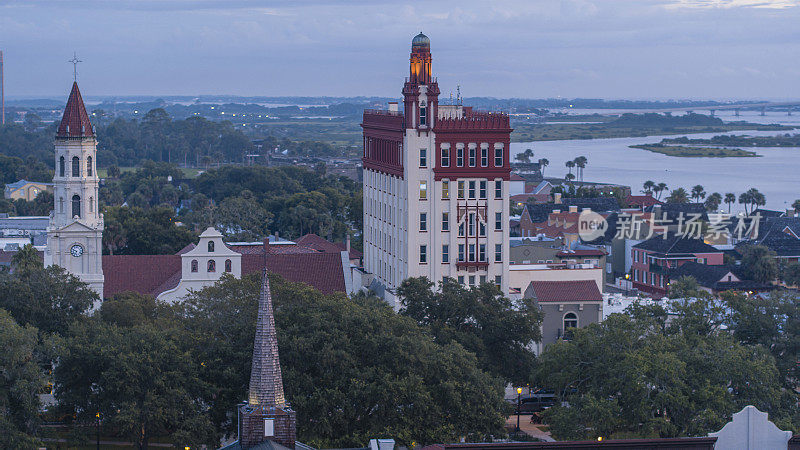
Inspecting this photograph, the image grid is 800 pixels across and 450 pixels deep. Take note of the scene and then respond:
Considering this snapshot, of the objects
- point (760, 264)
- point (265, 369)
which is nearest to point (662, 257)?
point (760, 264)

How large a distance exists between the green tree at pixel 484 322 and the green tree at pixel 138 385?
15402 mm

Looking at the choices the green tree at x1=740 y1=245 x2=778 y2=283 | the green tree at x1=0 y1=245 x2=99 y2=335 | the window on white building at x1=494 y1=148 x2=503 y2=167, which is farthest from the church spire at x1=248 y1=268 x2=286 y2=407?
the green tree at x1=740 y1=245 x2=778 y2=283

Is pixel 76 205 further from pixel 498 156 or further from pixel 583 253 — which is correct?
pixel 583 253

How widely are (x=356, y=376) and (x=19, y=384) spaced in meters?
13.4

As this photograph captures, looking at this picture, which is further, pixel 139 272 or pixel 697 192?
pixel 697 192

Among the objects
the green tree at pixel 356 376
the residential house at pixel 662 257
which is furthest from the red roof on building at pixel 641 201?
the green tree at pixel 356 376

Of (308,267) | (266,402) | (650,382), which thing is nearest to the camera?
(266,402)

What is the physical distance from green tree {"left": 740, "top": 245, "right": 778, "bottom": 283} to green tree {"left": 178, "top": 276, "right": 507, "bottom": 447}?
59.5 m

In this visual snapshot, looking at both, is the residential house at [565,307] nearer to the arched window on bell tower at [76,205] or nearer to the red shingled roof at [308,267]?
the red shingled roof at [308,267]

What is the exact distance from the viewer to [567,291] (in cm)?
7650

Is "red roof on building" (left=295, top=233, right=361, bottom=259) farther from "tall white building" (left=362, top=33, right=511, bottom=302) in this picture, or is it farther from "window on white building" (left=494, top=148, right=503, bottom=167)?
"window on white building" (left=494, top=148, right=503, bottom=167)

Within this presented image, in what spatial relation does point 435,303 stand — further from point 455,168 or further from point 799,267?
point 799,267

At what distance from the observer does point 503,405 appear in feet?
175

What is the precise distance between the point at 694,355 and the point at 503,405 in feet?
28.1
